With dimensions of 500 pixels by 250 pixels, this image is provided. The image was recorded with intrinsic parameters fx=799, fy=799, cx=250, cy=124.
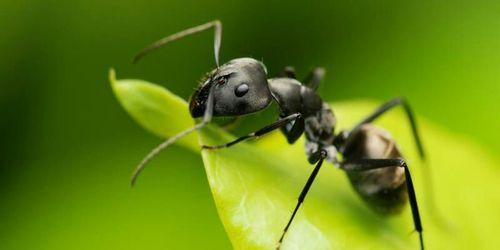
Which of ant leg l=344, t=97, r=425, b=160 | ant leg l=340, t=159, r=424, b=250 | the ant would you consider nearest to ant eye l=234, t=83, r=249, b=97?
the ant

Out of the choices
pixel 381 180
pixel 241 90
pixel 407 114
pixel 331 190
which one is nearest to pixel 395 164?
pixel 381 180

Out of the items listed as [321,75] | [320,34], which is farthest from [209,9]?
[321,75]

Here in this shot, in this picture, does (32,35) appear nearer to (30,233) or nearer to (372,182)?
(30,233)

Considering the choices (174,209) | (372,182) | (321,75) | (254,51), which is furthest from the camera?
(254,51)

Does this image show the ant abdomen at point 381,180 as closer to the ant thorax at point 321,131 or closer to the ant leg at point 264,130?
the ant thorax at point 321,131

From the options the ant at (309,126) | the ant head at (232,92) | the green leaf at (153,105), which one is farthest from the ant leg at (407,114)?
the green leaf at (153,105)

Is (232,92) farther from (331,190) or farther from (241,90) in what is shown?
(331,190)

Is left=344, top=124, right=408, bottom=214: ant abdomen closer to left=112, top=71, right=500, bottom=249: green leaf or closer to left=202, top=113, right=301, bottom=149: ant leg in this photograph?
left=112, top=71, right=500, bottom=249: green leaf
